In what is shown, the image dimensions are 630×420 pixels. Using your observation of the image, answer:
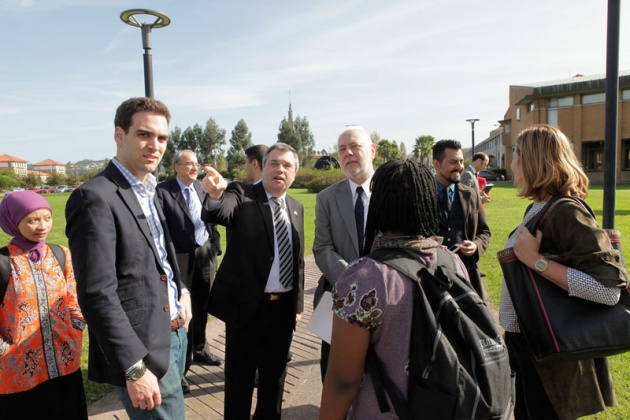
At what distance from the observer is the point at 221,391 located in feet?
12.8

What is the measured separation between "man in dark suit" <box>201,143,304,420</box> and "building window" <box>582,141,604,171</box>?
4241 centimetres

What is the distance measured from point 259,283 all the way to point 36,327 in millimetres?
1445

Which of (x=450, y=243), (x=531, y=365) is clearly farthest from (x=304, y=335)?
(x=531, y=365)

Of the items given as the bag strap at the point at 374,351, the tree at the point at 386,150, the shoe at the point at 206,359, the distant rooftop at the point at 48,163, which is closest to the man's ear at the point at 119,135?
the bag strap at the point at 374,351

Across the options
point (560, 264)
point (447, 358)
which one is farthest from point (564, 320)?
point (447, 358)

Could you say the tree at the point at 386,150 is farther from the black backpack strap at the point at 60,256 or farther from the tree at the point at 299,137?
the black backpack strap at the point at 60,256

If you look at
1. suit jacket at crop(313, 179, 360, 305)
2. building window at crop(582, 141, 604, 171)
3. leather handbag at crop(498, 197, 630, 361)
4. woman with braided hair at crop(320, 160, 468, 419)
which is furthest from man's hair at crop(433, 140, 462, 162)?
building window at crop(582, 141, 604, 171)

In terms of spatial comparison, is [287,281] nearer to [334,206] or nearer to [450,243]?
[334,206]

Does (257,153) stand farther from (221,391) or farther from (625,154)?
(625,154)

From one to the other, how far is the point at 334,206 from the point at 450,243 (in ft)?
4.78

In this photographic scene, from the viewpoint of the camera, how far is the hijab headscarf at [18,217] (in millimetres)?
2717

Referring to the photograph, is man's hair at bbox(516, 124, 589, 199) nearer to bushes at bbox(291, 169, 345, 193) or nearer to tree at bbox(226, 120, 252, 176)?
bushes at bbox(291, 169, 345, 193)

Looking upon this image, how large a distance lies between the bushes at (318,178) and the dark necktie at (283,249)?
2997cm

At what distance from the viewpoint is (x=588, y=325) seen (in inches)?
79.8
